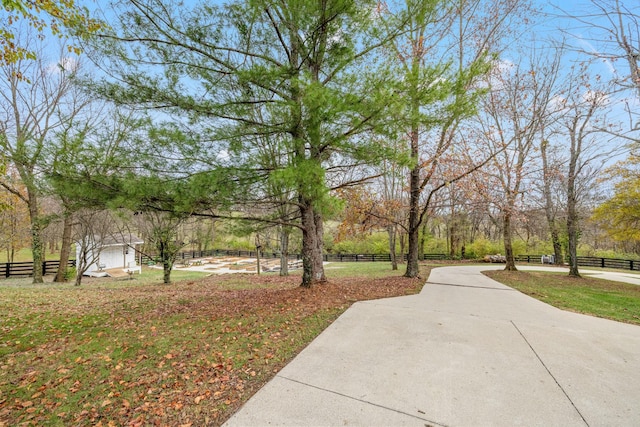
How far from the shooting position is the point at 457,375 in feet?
8.82

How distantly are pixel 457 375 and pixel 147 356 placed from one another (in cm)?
348

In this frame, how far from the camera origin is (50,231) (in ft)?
62.2

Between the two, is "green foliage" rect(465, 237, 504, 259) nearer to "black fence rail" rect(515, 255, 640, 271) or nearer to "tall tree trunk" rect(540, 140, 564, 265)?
"tall tree trunk" rect(540, 140, 564, 265)

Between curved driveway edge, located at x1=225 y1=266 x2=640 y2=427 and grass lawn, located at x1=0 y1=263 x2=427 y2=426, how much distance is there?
1.28 ft

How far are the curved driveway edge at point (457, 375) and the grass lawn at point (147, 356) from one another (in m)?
0.39

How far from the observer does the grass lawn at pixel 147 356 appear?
90.4 inches

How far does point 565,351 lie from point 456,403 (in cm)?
210

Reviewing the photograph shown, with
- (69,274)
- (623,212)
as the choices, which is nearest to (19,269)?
(69,274)

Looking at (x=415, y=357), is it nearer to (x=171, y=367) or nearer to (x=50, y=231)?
(x=171, y=367)

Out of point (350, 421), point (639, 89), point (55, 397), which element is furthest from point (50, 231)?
point (639, 89)

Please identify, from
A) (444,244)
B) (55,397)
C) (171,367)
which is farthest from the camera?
(444,244)

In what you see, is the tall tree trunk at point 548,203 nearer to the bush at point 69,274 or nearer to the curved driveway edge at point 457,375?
the curved driveway edge at point 457,375

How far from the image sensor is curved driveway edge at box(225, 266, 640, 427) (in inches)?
84.2

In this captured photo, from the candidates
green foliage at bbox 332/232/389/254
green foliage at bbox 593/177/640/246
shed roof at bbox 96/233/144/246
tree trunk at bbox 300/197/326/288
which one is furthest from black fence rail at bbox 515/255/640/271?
shed roof at bbox 96/233/144/246
